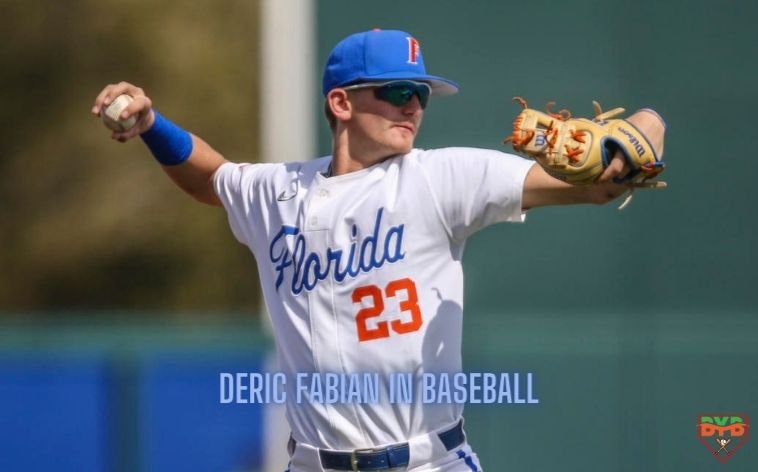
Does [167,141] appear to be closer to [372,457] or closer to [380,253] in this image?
[380,253]

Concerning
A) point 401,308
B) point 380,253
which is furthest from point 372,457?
point 380,253

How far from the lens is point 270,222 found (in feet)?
Answer: 9.85

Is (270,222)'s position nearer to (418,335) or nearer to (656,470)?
(418,335)

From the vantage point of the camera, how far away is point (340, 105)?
2973 millimetres

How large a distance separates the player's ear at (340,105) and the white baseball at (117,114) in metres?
0.50

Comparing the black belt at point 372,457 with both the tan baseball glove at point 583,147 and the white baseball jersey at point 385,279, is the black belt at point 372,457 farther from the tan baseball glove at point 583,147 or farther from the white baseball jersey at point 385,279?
the tan baseball glove at point 583,147

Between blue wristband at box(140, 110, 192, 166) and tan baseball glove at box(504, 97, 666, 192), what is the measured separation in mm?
985

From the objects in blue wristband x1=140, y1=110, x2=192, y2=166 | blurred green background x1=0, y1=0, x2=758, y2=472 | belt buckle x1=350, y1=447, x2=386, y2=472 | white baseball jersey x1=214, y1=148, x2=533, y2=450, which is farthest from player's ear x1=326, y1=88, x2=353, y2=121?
blurred green background x1=0, y1=0, x2=758, y2=472

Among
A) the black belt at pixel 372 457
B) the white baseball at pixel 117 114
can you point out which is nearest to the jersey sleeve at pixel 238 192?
the white baseball at pixel 117 114

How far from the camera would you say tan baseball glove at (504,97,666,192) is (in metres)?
2.48

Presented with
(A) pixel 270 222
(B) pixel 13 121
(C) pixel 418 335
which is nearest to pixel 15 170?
(B) pixel 13 121

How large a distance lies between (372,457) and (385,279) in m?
0.42

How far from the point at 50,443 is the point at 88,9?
5.83 feet

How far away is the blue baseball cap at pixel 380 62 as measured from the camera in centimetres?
288
